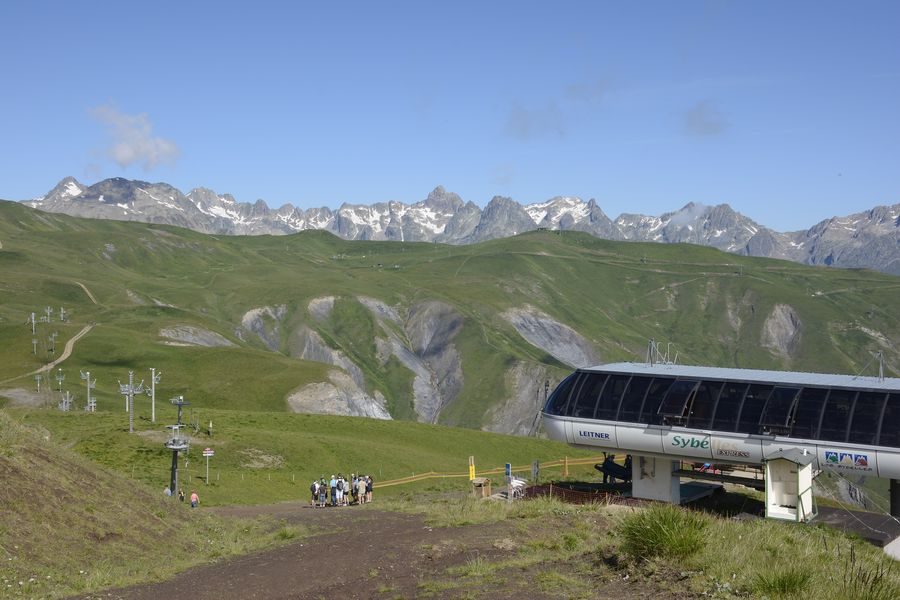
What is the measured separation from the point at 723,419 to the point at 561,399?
8863mm

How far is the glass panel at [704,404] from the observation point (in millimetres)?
40531

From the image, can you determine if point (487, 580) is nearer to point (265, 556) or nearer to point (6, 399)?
point (265, 556)

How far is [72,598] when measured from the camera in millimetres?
22453

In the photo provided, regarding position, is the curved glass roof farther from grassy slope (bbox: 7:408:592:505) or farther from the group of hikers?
grassy slope (bbox: 7:408:592:505)

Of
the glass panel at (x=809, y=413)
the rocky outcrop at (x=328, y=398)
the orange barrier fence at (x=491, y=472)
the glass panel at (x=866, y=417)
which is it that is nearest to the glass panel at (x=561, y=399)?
the glass panel at (x=809, y=413)

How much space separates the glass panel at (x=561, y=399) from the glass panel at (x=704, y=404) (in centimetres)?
700

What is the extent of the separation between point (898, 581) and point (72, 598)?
19258mm

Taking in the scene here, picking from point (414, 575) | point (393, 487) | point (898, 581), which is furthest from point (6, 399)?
point (898, 581)

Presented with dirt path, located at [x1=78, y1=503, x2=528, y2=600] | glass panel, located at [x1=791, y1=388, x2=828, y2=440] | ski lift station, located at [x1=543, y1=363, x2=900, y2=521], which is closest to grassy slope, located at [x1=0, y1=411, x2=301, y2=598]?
dirt path, located at [x1=78, y1=503, x2=528, y2=600]

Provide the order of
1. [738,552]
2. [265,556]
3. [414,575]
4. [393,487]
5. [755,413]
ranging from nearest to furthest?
[738,552]
[414,575]
[265,556]
[755,413]
[393,487]

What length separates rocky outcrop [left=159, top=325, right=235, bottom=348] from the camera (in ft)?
559

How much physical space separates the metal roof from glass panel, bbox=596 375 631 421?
51 cm

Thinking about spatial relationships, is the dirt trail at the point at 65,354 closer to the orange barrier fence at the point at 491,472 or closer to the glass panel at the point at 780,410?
the orange barrier fence at the point at 491,472

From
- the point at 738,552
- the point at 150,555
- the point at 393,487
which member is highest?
the point at 738,552
